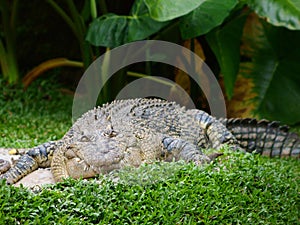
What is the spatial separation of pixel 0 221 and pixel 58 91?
5.11 meters

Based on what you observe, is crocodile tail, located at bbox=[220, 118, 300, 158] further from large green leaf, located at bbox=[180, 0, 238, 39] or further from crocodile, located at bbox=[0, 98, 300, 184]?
large green leaf, located at bbox=[180, 0, 238, 39]

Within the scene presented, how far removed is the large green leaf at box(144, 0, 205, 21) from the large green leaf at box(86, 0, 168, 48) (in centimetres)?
71

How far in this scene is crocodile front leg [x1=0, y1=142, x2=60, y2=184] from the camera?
143 inches

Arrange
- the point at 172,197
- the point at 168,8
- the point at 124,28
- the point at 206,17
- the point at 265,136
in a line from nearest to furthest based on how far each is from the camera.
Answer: the point at 172,197
the point at 168,8
the point at 265,136
the point at 206,17
the point at 124,28

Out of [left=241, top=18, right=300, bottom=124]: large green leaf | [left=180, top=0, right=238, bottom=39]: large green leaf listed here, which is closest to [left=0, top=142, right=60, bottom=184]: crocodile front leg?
[left=180, top=0, right=238, bottom=39]: large green leaf

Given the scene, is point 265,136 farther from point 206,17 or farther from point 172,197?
point 172,197

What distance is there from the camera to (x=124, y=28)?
224 inches

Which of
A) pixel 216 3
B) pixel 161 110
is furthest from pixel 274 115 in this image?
pixel 161 110

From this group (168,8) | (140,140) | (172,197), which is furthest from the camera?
(168,8)

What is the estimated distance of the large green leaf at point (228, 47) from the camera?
607 cm

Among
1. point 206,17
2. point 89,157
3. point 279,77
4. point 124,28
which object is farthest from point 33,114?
point 89,157

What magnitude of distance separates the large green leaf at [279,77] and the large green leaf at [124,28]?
1.45m

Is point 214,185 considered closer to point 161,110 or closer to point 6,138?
point 161,110

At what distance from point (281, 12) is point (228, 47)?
1000 millimetres
